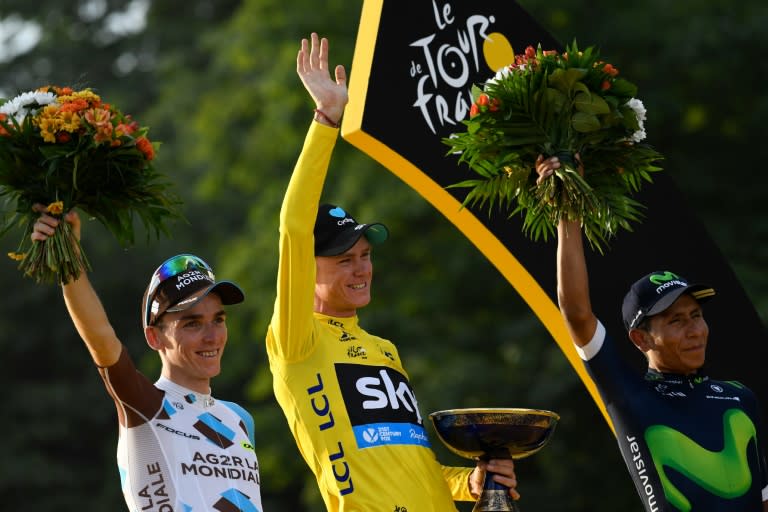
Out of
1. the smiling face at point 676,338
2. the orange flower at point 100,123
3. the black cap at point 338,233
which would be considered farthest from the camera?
the black cap at point 338,233

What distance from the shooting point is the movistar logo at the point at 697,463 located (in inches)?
223

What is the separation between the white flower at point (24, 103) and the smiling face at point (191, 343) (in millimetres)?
896

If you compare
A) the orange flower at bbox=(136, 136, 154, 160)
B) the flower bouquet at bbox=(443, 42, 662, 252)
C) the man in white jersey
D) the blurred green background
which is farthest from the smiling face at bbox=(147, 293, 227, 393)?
the blurred green background

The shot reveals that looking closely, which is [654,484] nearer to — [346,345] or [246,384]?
[346,345]

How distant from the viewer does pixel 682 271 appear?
736 centimetres

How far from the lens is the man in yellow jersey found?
229 inches

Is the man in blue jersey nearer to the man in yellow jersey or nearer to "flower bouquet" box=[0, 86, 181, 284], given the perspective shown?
the man in yellow jersey

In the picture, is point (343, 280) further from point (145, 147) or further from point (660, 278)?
point (660, 278)

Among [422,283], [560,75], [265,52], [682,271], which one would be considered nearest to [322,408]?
[560,75]

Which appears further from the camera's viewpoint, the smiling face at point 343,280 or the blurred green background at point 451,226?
the blurred green background at point 451,226

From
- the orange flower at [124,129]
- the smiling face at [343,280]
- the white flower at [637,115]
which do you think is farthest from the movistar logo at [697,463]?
the orange flower at [124,129]

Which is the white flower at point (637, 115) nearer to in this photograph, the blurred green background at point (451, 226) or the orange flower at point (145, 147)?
the orange flower at point (145, 147)

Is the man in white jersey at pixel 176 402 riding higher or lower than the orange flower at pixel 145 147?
lower

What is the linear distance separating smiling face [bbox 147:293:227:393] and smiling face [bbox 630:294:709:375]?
5.59 feet
